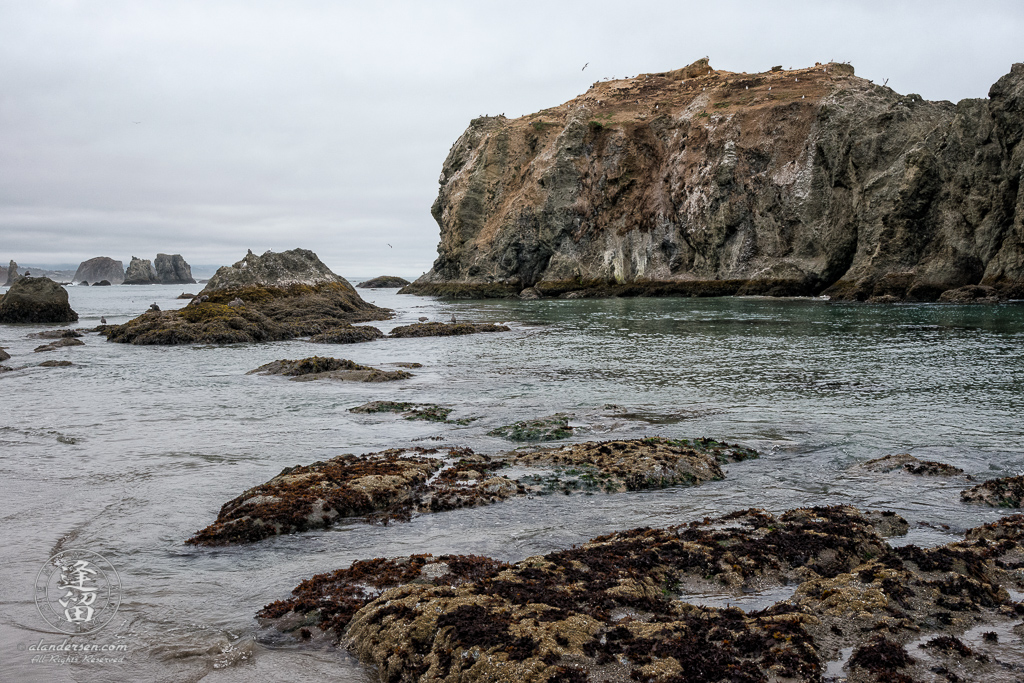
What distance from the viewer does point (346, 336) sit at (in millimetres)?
36969

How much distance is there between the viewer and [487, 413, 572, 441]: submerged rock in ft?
45.5

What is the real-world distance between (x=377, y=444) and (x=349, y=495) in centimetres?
427

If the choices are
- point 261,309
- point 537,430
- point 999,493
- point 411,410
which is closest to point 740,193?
point 261,309

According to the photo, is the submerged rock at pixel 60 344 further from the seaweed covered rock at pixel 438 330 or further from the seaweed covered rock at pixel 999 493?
the seaweed covered rock at pixel 999 493

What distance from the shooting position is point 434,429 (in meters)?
14.9

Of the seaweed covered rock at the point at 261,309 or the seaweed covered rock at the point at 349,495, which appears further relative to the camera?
the seaweed covered rock at the point at 261,309

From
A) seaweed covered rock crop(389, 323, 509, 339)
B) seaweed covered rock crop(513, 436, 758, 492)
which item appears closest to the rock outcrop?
seaweed covered rock crop(389, 323, 509, 339)

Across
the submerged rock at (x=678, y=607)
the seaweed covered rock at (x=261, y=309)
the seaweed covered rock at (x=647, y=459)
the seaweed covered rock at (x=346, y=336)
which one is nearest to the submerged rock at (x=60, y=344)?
the seaweed covered rock at (x=261, y=309)

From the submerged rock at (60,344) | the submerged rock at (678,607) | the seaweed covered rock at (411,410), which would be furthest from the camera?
the submerged rock at (60,344)

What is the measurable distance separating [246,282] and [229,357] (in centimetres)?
2150

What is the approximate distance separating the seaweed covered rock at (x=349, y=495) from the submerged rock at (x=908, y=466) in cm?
643

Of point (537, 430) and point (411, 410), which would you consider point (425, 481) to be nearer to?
point (537, 430)

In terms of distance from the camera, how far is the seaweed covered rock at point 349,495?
8508 millimetres

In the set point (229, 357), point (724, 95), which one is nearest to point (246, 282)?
point (229, 357)
